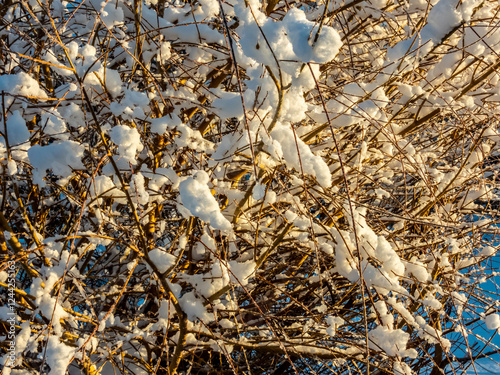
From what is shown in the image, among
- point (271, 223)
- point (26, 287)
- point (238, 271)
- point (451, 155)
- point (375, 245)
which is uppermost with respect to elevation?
point (451, 155)

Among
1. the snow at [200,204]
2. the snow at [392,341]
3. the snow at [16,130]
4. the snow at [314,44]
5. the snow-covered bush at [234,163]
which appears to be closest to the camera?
the snow at [314,44]

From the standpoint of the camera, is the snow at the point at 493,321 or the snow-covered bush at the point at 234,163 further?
the snow at the point at 493,321

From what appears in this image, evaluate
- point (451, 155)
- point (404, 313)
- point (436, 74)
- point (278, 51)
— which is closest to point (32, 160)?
point (278, 51)

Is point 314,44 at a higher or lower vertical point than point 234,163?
lower

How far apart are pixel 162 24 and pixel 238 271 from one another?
1.16m

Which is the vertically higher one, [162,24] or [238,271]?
[162,24]

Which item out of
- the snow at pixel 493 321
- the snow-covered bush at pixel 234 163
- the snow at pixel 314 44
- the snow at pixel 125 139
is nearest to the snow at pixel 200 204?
the snow-covered bush at pixel 234 163

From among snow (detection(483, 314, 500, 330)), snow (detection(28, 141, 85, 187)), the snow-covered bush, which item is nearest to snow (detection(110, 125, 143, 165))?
the snow-covered bush

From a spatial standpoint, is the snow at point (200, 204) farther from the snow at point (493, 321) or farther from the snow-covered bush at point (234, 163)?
the snow at point (493, 321)

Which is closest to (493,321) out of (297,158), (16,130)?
(297,158)

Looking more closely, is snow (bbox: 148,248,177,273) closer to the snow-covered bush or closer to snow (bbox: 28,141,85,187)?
the snow-covered bush

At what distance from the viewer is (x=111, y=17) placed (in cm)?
152

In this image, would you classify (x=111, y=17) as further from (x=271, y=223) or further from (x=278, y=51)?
(x=271, y=223)

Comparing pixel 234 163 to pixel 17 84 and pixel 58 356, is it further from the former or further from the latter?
pixel 58 356
